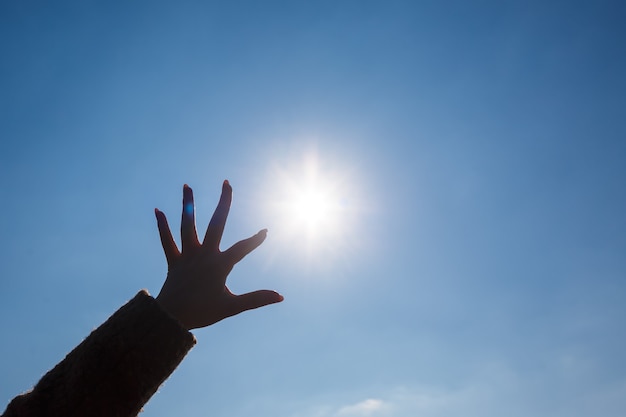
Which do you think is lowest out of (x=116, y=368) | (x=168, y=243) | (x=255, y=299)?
(x=116, y=368)

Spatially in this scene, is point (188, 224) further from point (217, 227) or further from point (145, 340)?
point (145, 340)

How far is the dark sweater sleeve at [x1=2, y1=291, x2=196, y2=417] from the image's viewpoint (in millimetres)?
2254

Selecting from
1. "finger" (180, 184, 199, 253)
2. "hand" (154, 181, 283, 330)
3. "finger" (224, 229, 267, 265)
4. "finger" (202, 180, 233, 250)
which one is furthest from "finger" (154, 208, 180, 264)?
"finger" (224, 229, 267, 265)

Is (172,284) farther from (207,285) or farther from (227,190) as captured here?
(227,190)

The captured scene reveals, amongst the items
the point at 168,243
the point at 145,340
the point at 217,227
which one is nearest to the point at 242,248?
the point at 217,227

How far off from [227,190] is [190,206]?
30 centimetres

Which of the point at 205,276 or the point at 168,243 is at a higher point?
the point at 168,243

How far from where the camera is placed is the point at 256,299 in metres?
3.03

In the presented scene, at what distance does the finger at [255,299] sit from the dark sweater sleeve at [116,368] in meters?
0.48

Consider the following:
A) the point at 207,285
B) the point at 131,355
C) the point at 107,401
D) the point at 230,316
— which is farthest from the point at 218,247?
the point at 107,401

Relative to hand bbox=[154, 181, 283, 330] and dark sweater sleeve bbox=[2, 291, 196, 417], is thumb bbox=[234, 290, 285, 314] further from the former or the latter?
dark sweater sleeve bbox=[2, 291, 196, 417]

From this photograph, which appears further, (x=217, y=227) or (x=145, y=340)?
(x=217, y=227)

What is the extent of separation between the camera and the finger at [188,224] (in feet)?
10.1

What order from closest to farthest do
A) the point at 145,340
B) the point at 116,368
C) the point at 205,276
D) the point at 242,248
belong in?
the point at 116,368, the point at 145,340, the point at 205,276, the point at 242,248
